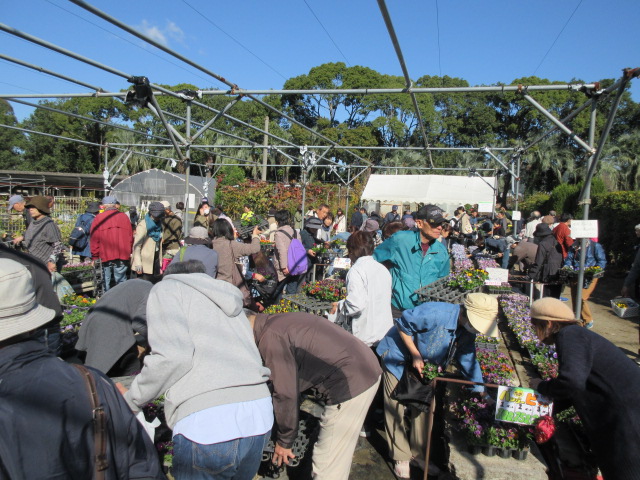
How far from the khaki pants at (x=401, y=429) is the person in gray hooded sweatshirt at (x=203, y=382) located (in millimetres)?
1710

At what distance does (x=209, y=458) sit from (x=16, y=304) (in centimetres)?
98

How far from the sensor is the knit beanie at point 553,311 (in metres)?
2.55

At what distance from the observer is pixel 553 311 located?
256cm

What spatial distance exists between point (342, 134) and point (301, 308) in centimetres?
4014

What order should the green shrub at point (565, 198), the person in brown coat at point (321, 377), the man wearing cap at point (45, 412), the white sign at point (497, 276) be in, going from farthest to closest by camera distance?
the green shrub at point (565, 198)
the white sign at point (497, 276)
the person in brown coat at point (321, 377)
the man wearing cap at point (45, 412)

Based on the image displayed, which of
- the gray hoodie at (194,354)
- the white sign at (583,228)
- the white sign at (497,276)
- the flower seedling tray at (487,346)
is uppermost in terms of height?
the white sign at (583,228)

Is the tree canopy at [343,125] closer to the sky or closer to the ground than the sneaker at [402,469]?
closer to the sky

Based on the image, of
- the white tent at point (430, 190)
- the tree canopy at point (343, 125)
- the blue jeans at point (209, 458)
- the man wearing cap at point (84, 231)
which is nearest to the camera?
the blue jeans at point (209, 458)

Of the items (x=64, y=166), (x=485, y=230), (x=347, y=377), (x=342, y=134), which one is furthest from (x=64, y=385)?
(x=64, y=166)

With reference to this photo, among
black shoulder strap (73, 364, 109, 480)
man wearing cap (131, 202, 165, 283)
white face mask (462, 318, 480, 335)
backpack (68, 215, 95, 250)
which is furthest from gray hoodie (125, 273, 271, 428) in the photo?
backpack (68, 215, 95, 250)

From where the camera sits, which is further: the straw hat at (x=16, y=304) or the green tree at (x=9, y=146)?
the green tree at (x=9, y=146)

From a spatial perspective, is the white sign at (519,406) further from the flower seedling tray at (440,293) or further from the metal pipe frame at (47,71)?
the metal pipe frame at (47,71)

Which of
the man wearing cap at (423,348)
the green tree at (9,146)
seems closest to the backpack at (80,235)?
the man wearing cap at (423,348)

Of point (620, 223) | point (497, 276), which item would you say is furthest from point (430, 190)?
point (497, 276)
